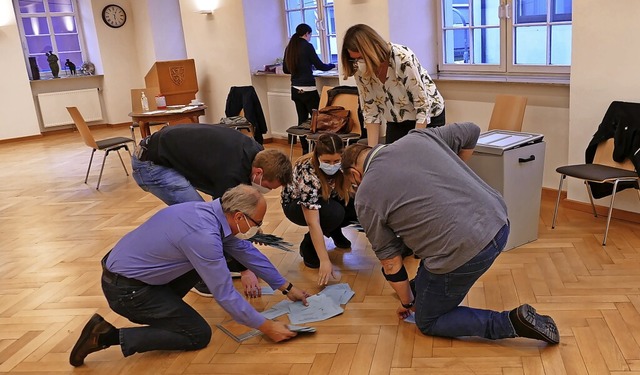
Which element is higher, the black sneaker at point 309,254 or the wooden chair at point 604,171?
the wooden chair at point 604,171

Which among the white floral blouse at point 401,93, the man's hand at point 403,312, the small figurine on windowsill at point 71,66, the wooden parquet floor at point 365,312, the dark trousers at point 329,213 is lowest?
the wooden parquet floor at point 365,312

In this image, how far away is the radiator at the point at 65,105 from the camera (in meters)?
10.5

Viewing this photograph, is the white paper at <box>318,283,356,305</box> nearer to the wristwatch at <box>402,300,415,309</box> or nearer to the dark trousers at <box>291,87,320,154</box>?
the wristwatch at <box>402,300,415,309</box>

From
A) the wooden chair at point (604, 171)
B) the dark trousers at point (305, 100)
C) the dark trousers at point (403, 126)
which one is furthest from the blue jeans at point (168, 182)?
the dark trousers at point (305, 100)

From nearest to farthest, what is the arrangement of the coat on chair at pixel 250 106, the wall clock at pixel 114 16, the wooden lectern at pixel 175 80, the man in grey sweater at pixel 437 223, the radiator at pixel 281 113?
the man in grey sweater at pixel 437 223 → the coat on chair at pixel 250 106 → the radiator at pixel 281 113 → the wooden lectern at pixel 175 80 → the wall clock at pixel 114 16

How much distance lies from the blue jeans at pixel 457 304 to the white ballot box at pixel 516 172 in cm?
104

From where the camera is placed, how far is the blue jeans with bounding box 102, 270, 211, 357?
9.18 ft

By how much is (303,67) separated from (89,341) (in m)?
4.45

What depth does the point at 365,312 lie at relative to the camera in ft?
10.4

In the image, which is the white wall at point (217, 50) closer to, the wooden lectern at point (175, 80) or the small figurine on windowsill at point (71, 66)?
the wooden lectern at point (175, 80)

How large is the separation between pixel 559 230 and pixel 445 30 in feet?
7.96

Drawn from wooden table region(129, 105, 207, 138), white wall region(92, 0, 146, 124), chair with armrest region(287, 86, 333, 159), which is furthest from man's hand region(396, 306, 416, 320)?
white wall region(92, 0, 146, 124)

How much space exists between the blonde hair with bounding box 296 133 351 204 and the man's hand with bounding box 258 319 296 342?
792 millimetres

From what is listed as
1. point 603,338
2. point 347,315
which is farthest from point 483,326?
point 347,315
